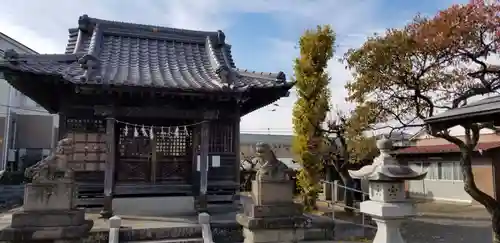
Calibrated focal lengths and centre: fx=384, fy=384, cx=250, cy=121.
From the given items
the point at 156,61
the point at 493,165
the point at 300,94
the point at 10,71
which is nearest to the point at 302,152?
the point at 300,94

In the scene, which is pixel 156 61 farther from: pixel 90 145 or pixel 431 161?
pixel 431 161

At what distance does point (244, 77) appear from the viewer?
12.9 meters

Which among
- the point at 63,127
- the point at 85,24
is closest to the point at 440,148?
the point at 85,24

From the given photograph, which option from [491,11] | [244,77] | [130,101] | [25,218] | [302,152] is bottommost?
[25,218]

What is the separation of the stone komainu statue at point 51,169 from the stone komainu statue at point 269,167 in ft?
13.2

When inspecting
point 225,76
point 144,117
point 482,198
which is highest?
point 225,76

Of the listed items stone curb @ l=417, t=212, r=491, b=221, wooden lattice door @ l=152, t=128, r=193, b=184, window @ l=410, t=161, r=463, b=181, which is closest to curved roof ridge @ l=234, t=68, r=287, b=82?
wooden lattice door @ l=152, t=128, r=193, b=184

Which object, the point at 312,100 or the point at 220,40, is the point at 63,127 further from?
the point at 312,100

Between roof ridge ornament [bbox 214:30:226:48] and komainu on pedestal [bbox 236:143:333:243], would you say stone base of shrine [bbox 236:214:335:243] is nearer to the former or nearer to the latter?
komainu on pedestal [bbox 236:143:333:243]

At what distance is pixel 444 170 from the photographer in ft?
82.7

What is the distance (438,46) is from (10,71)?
1171 centimetres

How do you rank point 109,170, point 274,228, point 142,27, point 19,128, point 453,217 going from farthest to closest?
1. point 19,128
2. point 453,217
3. point 142,27
4. point 109,170
5. point 274,228

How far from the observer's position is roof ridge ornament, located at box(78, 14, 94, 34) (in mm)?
14078

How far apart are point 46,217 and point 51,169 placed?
92cm
